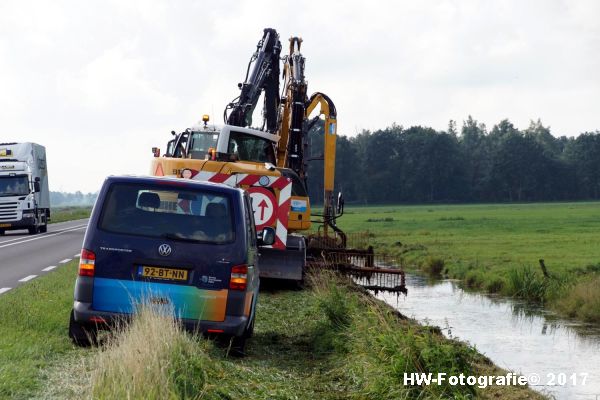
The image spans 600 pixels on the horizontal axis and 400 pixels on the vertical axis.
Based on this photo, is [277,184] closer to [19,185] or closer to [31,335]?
[31,335]

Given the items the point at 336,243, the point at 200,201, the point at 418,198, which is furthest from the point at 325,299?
the point at 418,198

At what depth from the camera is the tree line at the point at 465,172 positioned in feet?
483

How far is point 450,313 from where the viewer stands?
19.6 meters

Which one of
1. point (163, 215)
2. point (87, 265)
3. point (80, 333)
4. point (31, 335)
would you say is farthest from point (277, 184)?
point (87, 265)

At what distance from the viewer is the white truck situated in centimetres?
3644

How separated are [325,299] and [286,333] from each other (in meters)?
1.26

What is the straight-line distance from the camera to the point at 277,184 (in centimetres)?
1562

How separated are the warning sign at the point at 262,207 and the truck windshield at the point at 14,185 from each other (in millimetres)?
23369

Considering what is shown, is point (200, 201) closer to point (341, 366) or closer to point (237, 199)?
point (237, 199)

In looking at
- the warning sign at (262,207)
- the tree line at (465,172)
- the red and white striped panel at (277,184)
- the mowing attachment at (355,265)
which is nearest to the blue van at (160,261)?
the red and white striped panel at (277,184)

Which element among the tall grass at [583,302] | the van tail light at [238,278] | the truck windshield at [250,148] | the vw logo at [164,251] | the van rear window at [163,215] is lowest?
the tall grass at [583,302]

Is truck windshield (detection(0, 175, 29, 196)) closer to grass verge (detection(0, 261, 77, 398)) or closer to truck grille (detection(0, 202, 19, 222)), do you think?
truck grille (detection(0, 202, 19, 222))

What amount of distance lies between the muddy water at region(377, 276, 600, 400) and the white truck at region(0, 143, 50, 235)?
18.9 m

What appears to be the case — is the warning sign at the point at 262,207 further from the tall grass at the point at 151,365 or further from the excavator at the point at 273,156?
the tall grass at the point at 151,365
